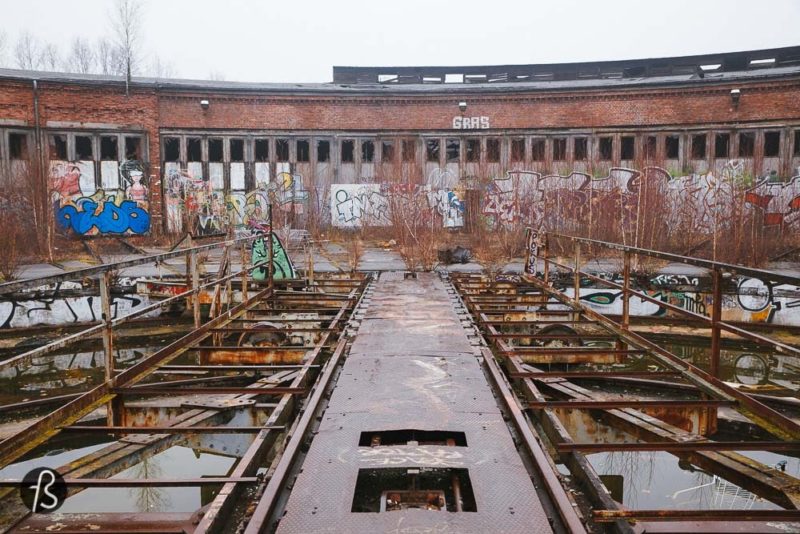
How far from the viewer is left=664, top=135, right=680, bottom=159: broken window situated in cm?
2514

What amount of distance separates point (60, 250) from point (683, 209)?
2126 cm

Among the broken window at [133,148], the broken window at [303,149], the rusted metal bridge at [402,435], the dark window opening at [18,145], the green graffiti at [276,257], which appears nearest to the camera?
the rusted metal bridge at [402,435]

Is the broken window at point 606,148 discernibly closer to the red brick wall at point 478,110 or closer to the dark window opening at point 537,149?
the red brick wall at point 478,110

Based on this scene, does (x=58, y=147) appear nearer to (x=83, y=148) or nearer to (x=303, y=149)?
(x=83, y=148)

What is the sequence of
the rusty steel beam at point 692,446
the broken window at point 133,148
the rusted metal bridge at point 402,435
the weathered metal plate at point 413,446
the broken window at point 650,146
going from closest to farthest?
the weathered metal plate at point 413,446
the rusted metal bridge at point 402,435
the rusty steel beam at point 692,446
the broken window at point 133,148
the broken window at point 650,146

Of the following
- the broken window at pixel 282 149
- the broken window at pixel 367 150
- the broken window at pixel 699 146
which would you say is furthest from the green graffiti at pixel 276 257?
the broken window at pixel 699 146

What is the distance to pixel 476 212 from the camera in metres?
25.5

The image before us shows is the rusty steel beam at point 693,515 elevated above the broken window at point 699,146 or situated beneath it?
situated beneath

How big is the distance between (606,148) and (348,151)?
1077 centimetres

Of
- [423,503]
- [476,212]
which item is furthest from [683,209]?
[423,503]

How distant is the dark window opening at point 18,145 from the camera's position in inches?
921

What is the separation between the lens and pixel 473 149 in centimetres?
2636

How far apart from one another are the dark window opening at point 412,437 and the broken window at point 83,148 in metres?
24.1

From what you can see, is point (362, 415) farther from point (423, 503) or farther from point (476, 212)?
point (476, 212)
